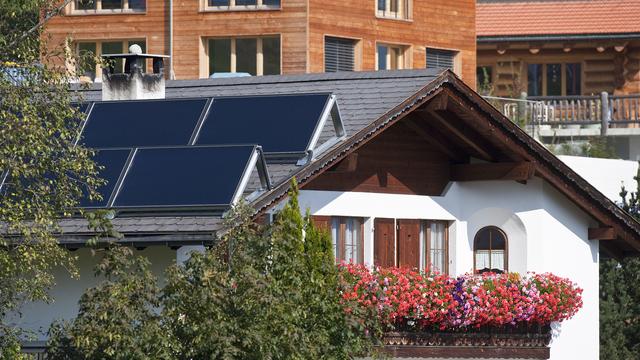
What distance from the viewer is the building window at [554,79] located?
55250 mm

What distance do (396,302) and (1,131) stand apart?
24.6ft

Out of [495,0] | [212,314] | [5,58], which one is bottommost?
[212,314]

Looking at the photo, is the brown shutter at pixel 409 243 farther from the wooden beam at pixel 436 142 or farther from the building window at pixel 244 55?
the building window at pixel 244 55

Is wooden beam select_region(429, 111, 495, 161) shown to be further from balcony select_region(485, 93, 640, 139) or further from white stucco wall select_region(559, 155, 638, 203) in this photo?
balcony select_region(485, 93, 640, 139)

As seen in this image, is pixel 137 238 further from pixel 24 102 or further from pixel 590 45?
pixel 590 45

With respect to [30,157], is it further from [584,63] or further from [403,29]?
[584,63]

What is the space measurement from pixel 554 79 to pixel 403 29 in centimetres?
909

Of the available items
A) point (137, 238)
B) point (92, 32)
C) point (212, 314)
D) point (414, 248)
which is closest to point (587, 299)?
point (414, 248)

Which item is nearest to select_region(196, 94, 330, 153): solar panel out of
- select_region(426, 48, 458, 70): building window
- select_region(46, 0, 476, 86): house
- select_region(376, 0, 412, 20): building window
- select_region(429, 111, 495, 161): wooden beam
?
select_region(429, 111, 495, 161): wooden beam

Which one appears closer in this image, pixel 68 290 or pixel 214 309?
pixel 214 309

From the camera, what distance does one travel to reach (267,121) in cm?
2248

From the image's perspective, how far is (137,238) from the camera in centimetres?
2050

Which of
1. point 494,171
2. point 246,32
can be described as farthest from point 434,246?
point 246,32

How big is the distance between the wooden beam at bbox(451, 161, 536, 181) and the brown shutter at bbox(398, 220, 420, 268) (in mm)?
1118
